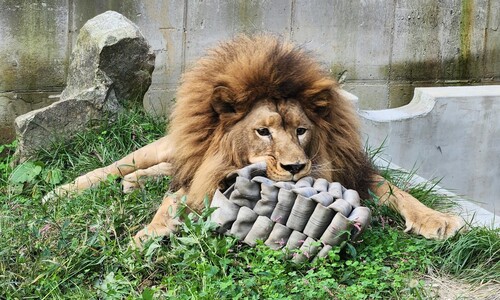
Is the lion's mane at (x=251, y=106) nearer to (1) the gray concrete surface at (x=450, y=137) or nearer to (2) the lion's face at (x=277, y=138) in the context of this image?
(2) the lion's face at (x=277, y=138)

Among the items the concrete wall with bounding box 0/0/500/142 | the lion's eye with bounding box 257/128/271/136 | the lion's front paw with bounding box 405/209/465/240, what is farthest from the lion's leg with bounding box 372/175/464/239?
the concrete wall with bounding box 0/0/500/142

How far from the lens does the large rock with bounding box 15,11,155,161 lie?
230 inches

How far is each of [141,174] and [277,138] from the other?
4.53 ft

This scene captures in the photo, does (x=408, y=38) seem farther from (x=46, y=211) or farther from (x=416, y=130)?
(x=46, y=211)

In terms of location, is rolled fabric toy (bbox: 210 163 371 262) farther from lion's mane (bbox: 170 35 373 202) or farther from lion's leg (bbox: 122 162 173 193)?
lion's leg (bbox: 122 162 173 193)

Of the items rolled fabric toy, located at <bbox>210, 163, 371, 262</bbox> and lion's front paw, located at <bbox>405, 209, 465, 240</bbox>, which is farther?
lion's front paw, located at <bbox>405, 209, 465, 240</bbox>

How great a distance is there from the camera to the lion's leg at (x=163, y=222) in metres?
4.26

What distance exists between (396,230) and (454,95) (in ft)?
9.28

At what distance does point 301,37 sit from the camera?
7809 millimetres

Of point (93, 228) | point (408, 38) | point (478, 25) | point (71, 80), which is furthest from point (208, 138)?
point (478, 25)

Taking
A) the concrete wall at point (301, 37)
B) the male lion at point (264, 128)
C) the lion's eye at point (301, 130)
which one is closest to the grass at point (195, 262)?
the male lion at point (264, 128)

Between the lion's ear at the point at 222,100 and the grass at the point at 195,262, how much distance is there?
0.58 metres

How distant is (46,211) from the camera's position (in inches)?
188

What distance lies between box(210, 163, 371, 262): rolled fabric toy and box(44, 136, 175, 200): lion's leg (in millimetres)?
1326
